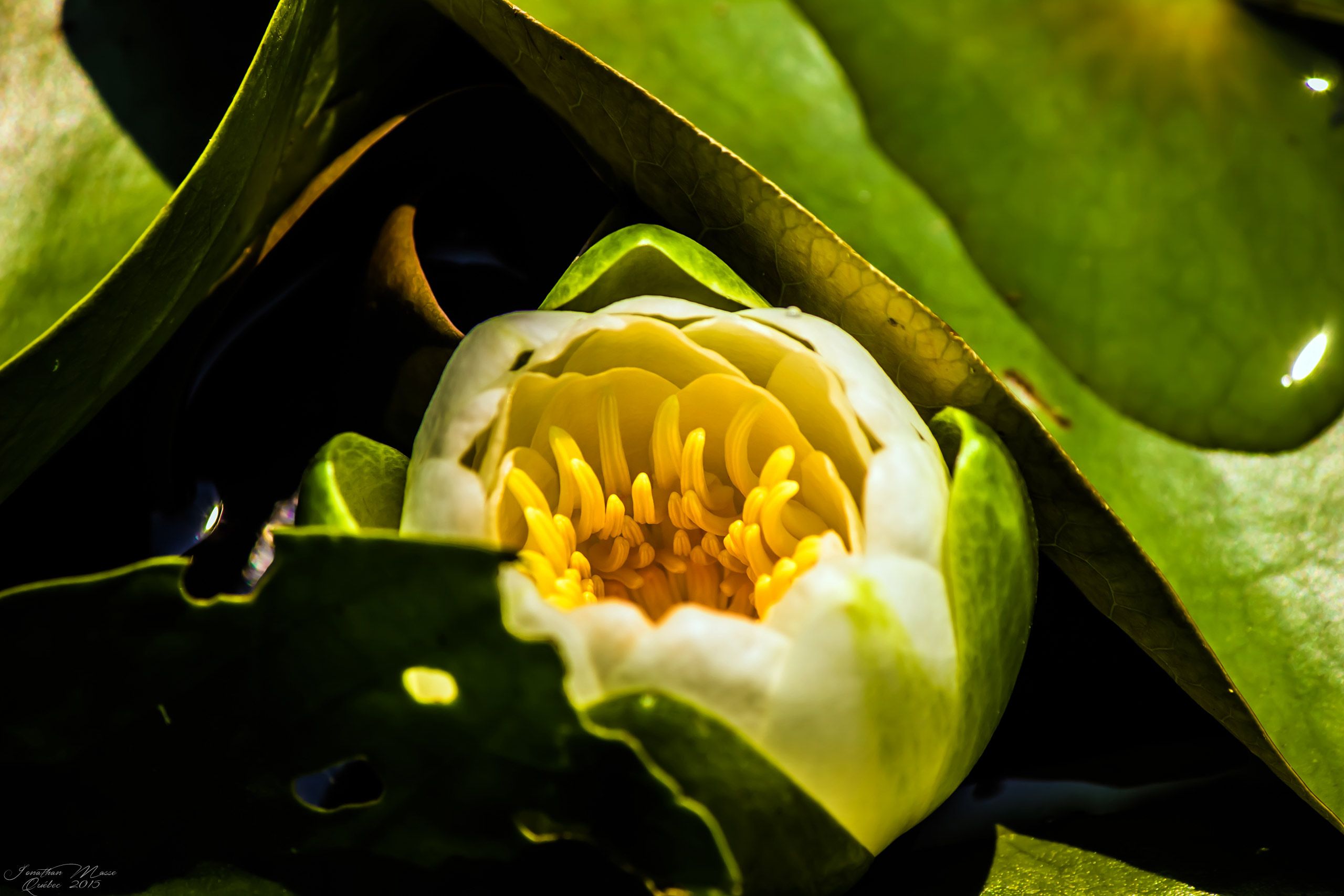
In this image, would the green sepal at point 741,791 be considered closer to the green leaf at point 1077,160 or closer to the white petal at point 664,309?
the white petal at point 664,309

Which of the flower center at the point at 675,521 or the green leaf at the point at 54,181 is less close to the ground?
the flower center at the point at 675,521

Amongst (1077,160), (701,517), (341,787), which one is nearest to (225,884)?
(341,787)

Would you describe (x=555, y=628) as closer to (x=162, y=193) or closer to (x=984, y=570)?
(x=984, y=570)

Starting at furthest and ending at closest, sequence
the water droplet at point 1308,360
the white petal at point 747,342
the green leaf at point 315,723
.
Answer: the water droplet at point 1308,360
the white petal at point 747,342
the green leaf at point 315,723

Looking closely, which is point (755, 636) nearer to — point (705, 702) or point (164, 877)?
point (705, 702)

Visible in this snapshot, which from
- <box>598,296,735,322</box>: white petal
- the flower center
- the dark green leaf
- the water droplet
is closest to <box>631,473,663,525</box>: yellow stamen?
the flower center

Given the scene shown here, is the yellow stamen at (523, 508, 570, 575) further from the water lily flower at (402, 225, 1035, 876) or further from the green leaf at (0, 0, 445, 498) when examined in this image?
the green leaf at (0, 0, 445, 498)
